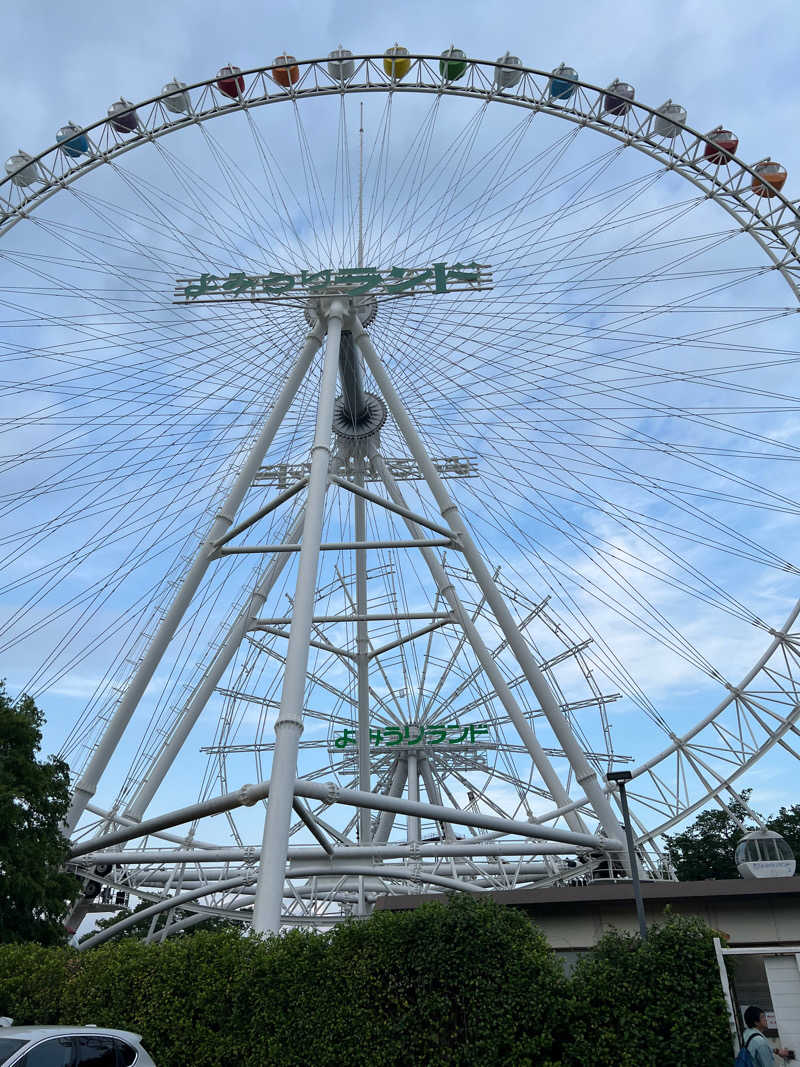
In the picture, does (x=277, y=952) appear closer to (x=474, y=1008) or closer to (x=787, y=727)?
(x=474, y=1008)

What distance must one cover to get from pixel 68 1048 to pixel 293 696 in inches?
280

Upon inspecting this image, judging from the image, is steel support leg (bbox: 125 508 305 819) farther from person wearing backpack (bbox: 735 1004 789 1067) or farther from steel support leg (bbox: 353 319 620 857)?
person wearing backpack (bbox: 735 1004 789 1067)

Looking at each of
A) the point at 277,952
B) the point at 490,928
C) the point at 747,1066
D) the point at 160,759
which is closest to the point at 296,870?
the point at 160,759

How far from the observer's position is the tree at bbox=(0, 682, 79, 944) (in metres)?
17.5

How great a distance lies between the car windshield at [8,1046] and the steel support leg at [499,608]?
1297cm

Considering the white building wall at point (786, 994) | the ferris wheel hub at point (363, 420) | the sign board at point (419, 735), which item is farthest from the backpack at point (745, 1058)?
the sign board at point (419, 735)

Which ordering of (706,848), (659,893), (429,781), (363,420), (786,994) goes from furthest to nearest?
(706,848) < (429,781) < (363,420) < (659,893) < (786,994)

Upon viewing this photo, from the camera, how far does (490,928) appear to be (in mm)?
11453

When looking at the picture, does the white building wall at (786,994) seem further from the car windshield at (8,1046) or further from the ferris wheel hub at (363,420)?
the ferris wheel hub at (363,420)

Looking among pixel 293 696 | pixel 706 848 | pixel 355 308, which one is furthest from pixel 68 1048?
pixel 706 848

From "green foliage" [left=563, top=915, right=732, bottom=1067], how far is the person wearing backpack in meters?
0.39

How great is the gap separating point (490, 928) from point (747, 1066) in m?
3.20

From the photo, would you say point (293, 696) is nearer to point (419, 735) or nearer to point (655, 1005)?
point (655, 1005)

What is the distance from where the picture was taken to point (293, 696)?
16.2m
